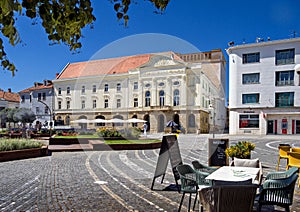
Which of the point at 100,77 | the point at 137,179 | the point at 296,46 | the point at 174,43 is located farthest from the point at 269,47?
the point at 137,179

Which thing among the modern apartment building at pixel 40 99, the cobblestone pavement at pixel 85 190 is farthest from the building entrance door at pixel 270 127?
the modern apartment building at pixel 40 99

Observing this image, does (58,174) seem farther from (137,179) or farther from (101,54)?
(101,54)

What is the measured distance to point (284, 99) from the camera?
3472cm

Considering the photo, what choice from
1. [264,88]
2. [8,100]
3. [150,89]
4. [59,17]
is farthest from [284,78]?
[8,100]

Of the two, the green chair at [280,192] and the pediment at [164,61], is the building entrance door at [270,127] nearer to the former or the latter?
the pediment at [164,61]

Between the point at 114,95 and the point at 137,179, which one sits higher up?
the point at 114,95

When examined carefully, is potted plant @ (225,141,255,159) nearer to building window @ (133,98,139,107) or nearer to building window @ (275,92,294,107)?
building window @ (133,98,139,107)

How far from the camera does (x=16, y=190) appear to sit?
6395 mm

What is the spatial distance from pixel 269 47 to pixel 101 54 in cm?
3136

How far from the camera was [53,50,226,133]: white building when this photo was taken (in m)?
18.0

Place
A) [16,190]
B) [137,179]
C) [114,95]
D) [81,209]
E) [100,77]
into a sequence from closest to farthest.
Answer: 1. [81,209]
2. [16,190]
3. [137,179]
4. [100,77]
5. [114,95]

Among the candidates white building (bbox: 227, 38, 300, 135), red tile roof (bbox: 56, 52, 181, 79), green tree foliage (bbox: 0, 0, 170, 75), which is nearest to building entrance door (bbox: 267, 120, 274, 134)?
white building (bbox: 227, 38, 300, 135)

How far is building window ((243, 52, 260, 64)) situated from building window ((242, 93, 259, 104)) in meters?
4.47

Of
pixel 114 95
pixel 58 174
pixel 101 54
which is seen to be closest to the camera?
pixel 58 174
